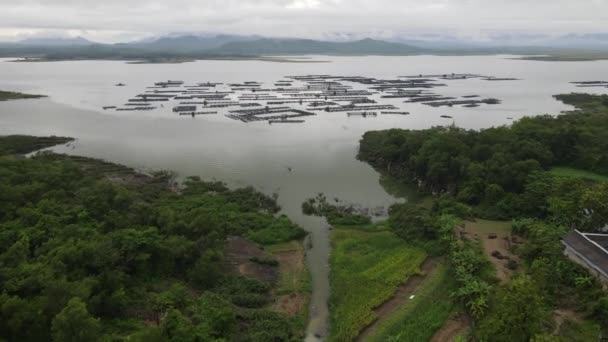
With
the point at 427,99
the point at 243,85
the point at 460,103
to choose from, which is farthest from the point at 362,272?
the point at 243,85

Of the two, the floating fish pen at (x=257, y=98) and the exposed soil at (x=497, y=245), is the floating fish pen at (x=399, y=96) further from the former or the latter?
the exposed soil at (x=497, y=245)

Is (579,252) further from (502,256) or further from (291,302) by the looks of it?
(291,302)

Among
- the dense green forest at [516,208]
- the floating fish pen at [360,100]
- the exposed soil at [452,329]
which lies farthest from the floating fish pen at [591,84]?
the exposed soil at [452,329]

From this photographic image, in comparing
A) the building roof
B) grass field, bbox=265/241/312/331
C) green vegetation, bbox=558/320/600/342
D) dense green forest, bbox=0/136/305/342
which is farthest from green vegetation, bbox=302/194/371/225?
green vegetation, bbox=558/320/600/342

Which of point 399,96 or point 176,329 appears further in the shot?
point 399,96

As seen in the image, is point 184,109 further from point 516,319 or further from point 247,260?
point 516,319

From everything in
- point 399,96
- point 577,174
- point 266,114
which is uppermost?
point 399,96
